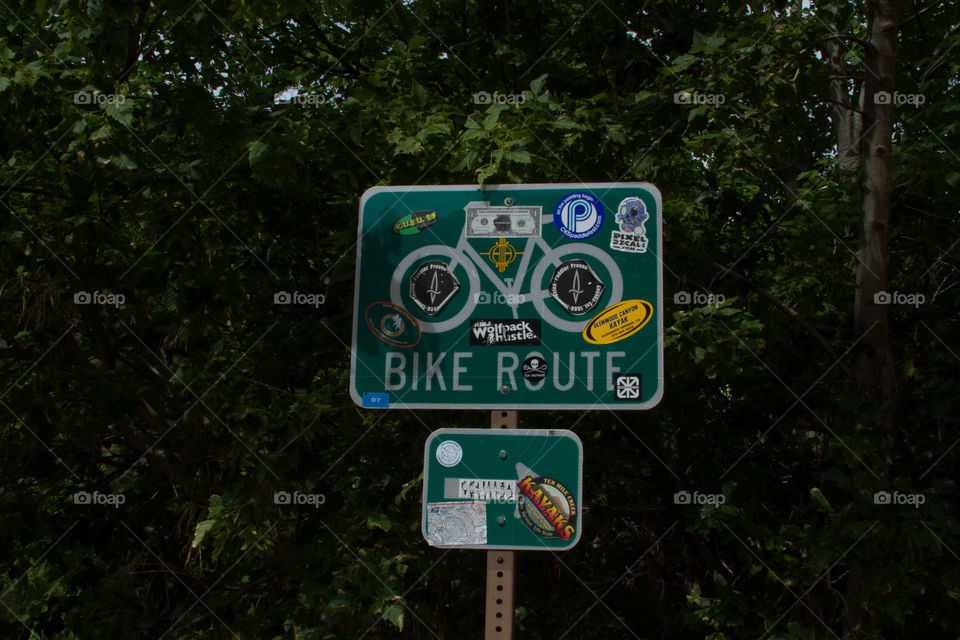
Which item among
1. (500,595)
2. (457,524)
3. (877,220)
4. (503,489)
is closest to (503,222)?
(503,489)

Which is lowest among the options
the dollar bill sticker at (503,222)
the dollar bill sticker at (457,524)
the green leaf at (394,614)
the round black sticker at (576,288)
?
the green leaf at (394,614)

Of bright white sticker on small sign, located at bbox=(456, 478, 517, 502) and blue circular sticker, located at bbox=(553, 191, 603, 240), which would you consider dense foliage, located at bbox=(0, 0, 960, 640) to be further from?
bright white sticker on small sign, located at bbox=(456, 478, 517, 502)

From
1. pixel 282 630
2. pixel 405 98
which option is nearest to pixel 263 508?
pixel 282 630

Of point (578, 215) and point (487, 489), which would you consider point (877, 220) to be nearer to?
point (578, 215)

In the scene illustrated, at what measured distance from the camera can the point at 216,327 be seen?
16.0 ft

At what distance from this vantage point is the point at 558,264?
2645mm

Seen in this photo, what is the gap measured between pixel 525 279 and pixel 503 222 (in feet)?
0.64

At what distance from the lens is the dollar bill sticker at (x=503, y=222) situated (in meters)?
2.68

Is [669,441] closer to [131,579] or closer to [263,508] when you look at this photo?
[263,508]

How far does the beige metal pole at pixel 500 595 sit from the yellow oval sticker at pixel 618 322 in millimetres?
653

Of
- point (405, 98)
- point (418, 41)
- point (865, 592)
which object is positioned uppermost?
point (418, 41)

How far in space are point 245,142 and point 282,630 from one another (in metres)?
2.39

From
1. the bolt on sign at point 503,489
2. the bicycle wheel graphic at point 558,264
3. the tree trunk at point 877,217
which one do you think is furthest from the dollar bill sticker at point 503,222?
the tree trunk at point 877,217

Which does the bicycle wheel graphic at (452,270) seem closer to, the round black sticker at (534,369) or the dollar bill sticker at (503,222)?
the dollar bill sticker at (503,222)
